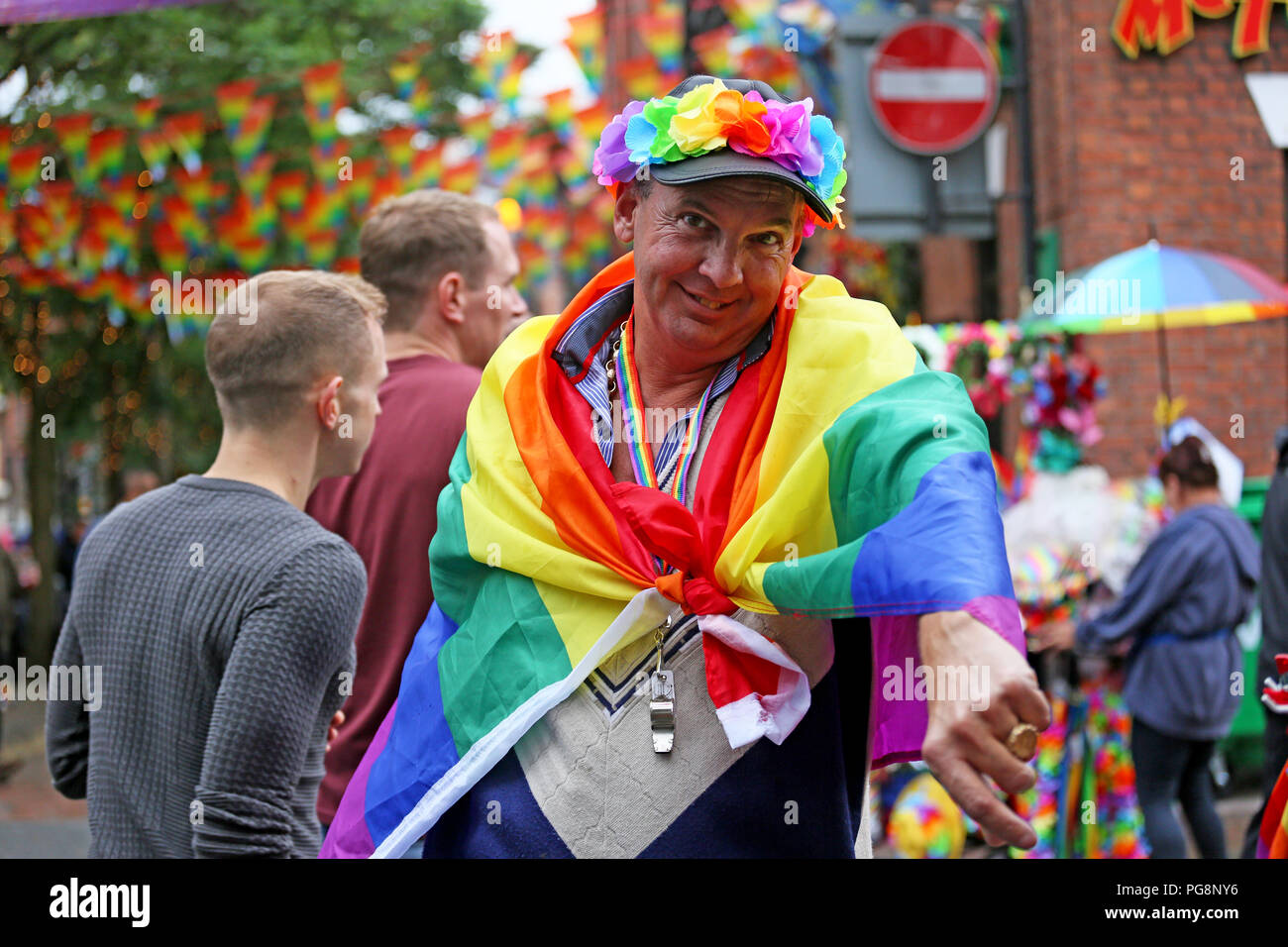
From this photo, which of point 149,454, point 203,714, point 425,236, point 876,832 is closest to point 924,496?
point 203,714

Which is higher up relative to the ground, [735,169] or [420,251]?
[420,251]

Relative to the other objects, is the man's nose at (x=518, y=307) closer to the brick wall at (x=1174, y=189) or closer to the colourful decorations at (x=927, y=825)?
the colourful decorations at (x=927, y=825)

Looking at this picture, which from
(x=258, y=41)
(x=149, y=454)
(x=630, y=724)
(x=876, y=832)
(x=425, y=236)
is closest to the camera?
(x=630, y=724)

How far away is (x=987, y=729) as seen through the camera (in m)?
1.45

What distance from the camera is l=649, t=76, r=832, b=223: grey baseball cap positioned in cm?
203

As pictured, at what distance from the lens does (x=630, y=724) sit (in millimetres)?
2023

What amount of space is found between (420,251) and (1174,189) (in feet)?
21.9

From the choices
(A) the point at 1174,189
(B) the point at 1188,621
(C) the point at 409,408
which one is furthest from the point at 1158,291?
(C) the point at 409,408

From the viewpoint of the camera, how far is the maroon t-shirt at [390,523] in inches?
115

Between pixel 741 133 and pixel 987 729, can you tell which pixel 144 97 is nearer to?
pixel 741 133

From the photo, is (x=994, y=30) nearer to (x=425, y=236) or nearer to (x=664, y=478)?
(x=425, y=236)

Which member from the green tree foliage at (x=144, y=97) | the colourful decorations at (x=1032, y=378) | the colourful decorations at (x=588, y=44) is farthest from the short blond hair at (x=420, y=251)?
the green tree foliage at (x=144, y=97)
